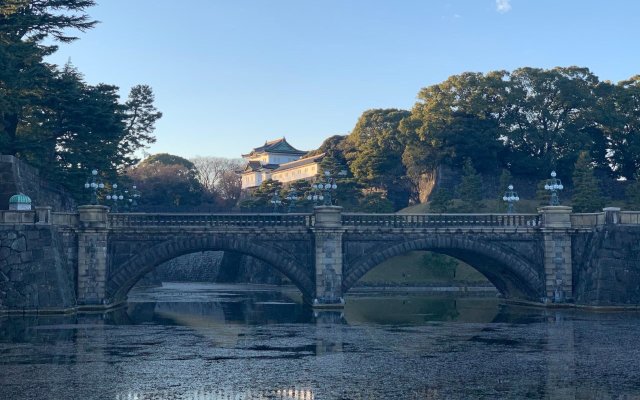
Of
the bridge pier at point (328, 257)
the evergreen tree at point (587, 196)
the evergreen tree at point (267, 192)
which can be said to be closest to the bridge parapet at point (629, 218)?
the bridge pier at point (328, 257)

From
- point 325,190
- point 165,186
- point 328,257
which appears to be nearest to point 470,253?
point 328,257

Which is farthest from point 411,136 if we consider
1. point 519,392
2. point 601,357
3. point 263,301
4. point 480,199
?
point 519,392

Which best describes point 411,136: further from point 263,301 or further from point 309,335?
point 309,335

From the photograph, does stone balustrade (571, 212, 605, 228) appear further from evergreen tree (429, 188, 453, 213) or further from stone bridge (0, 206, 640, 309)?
evergreen tree (429, 188, 453, 213)

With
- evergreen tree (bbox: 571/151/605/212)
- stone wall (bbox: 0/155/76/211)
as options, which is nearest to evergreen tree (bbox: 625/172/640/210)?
evergreen tree (bbox: 571/151/605/212)

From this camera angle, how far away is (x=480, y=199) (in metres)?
103

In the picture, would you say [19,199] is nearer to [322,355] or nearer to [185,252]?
[185,252]

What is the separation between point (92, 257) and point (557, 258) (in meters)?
34.3

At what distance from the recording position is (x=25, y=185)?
62.7 metres

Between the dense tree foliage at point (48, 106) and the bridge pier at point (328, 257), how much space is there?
24141mm

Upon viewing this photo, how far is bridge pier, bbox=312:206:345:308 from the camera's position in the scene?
61781 millimetres

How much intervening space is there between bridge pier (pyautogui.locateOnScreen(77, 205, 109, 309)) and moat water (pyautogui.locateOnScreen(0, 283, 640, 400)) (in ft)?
7.02

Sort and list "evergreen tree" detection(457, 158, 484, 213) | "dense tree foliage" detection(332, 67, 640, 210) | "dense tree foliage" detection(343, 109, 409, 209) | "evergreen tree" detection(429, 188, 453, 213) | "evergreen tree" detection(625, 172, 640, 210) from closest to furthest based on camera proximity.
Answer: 1. "evergreen tree" detection(625, 172, 640, 210)
2. "evergreen tree" detection(429, 188, 453, 213)
3. "evergreen tree" detection(457, 158, 484, 213)
4. "dense tree foliage" detection(332, 67, 640, 210)
5. "dense tree foliage" detection(343, 109, 409, 209)

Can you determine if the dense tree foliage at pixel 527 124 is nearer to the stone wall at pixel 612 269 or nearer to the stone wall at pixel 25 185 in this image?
the stone wall at pixel 612 269
